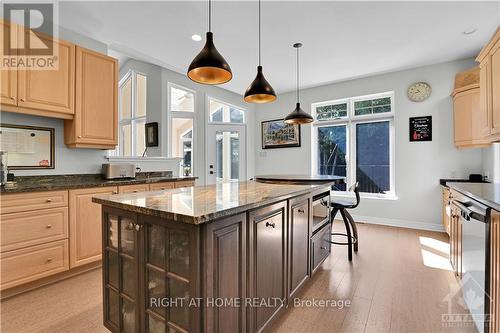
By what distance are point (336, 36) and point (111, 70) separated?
9.66ft

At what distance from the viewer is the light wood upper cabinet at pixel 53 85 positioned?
2.34 metres

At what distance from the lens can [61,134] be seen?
2.85 m

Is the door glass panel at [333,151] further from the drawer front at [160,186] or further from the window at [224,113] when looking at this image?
the drawer front at [160,186]

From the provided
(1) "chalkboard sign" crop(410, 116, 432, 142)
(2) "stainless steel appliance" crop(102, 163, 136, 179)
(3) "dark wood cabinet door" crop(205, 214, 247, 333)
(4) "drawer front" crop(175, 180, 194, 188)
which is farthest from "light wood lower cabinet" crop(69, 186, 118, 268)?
(1) "chalkboard sign" crop(410, 116, 432, 142)

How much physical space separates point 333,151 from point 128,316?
185 inches

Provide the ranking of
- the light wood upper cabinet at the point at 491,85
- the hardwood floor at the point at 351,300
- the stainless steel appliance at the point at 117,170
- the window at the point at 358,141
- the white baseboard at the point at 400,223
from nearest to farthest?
the hardwood floor at the point at 351,300 < the light wood upper cabinet at the point at 491,85 < the stainless steel appliance at the point at 117,170 < the white baseboard at the point at 400,223 < the window at the point at 358,141

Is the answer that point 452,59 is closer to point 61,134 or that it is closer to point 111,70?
point 111,70

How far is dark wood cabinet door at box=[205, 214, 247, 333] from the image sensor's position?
3.63 ft

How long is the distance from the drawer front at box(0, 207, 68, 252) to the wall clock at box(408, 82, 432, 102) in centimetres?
528

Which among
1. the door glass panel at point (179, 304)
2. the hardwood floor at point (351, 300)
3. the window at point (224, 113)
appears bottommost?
the hardwood floor at point (351, 300)

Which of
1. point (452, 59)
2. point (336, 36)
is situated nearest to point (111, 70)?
point (336, 36)

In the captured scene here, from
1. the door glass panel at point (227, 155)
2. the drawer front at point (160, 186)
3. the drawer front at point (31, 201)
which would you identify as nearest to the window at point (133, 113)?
the door glass panel at point (227, 155)

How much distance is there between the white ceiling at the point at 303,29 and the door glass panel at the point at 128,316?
2.80 metres

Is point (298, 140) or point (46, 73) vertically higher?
point (46, 73)
